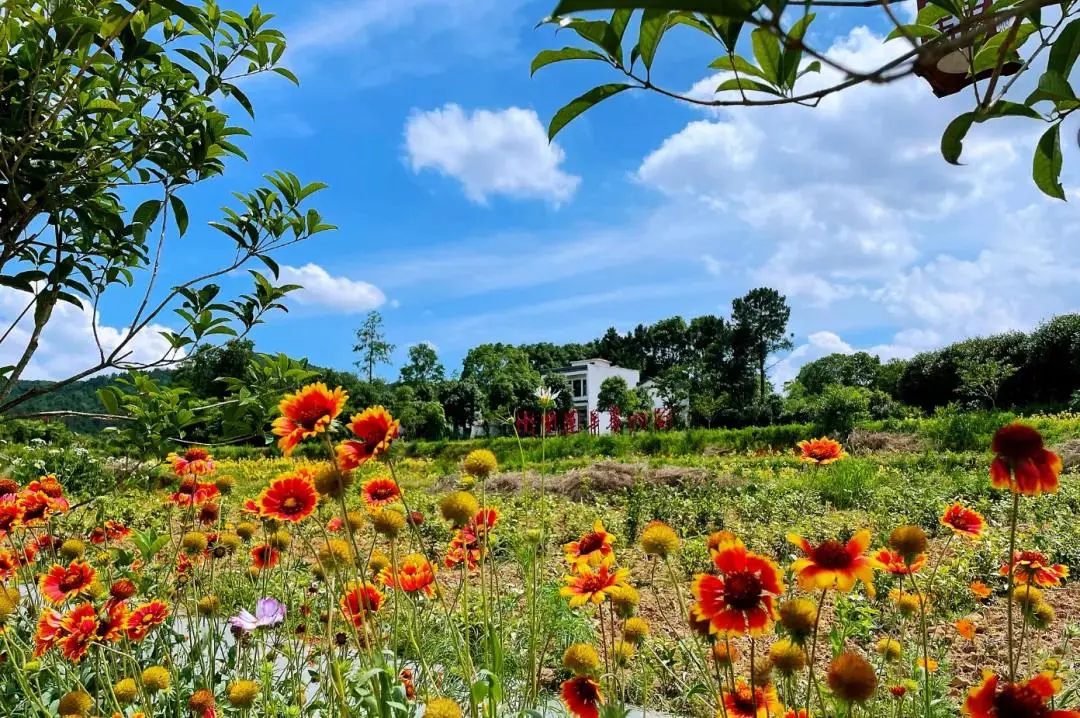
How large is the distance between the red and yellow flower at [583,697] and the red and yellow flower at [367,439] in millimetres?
478

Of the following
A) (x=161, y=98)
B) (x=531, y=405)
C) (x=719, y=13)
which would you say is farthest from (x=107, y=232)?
(x=531, y=405)

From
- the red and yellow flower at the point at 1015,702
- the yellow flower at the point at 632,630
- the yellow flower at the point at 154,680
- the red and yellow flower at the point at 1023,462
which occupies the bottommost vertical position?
the yellow flower at the point at 154,680

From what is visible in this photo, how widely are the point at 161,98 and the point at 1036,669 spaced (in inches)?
107

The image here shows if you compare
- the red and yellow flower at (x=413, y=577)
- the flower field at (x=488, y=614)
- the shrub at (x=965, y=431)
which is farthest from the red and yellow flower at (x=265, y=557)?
the shrub at (x=965, y=431)

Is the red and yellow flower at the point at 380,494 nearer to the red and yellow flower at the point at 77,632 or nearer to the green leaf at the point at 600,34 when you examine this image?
the red and yellow flower at the point at 77,632

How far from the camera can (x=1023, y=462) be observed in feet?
2.91

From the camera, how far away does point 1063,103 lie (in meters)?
0.71

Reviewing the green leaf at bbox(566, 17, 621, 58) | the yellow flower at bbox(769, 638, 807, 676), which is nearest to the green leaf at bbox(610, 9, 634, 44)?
the green leaf at bbox(566, 17, 621, 58)

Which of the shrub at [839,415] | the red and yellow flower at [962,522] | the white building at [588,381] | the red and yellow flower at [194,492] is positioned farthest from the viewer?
the white building at [588,381]

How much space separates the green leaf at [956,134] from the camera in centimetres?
70

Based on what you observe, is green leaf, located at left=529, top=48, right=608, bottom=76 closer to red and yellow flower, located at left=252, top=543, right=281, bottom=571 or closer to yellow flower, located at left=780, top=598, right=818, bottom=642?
yellow flower, located at left=780, top=598, right=818, bottom=642

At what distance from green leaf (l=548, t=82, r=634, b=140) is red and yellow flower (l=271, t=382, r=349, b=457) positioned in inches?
21.3

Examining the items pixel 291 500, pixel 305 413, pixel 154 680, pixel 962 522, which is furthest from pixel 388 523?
pixel 962 522

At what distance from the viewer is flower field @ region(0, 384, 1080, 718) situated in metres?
0.95
